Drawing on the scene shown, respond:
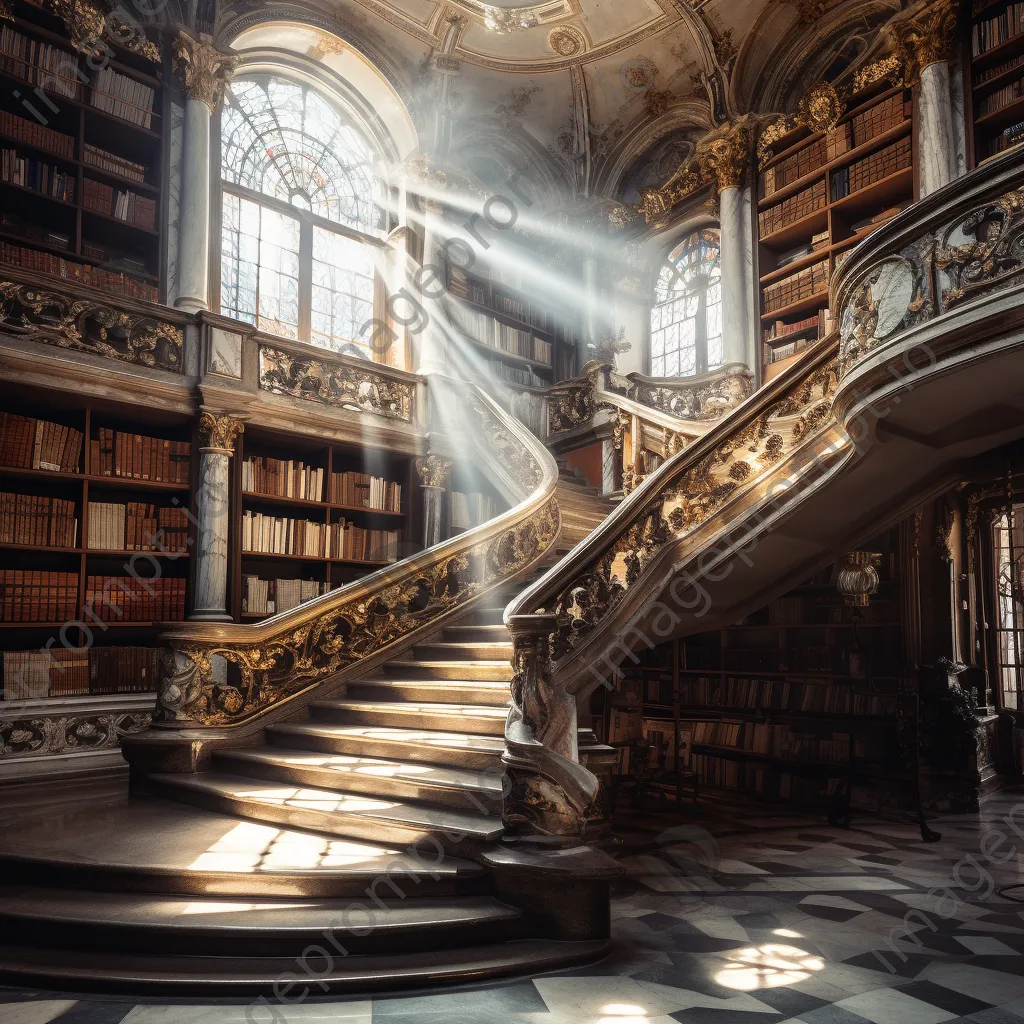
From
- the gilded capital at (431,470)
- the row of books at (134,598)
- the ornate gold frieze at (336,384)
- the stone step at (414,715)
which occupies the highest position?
the ornate gold frieze at (336,384)

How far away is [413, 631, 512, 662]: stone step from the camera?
15.8 ft

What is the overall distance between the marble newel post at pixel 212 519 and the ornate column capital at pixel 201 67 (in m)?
2.72

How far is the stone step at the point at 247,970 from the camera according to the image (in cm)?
240

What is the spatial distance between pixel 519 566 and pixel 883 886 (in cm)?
309

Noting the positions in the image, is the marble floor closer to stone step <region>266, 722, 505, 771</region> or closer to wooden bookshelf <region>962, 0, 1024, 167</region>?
stone step <region>266, 722, 505, 771</region>

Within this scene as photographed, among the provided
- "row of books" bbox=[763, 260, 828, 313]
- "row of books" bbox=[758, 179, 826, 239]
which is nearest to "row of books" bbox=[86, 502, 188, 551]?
"row of books" bbox=[763, 260, 828, 313]

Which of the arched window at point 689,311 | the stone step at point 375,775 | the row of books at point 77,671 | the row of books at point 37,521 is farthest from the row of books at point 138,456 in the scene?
the arched window at point 689,311

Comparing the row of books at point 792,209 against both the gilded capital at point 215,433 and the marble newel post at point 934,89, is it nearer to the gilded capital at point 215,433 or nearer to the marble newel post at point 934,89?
the marble newel post at point 934,89

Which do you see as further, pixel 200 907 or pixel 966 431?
pixel 966 431

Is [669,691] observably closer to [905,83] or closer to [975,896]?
[975,896]

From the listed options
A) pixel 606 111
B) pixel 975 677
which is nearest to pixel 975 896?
pixel 975 677

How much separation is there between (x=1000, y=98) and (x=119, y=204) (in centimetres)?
664

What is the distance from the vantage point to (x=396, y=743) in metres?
3.94

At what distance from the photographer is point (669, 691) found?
7.20 metres
